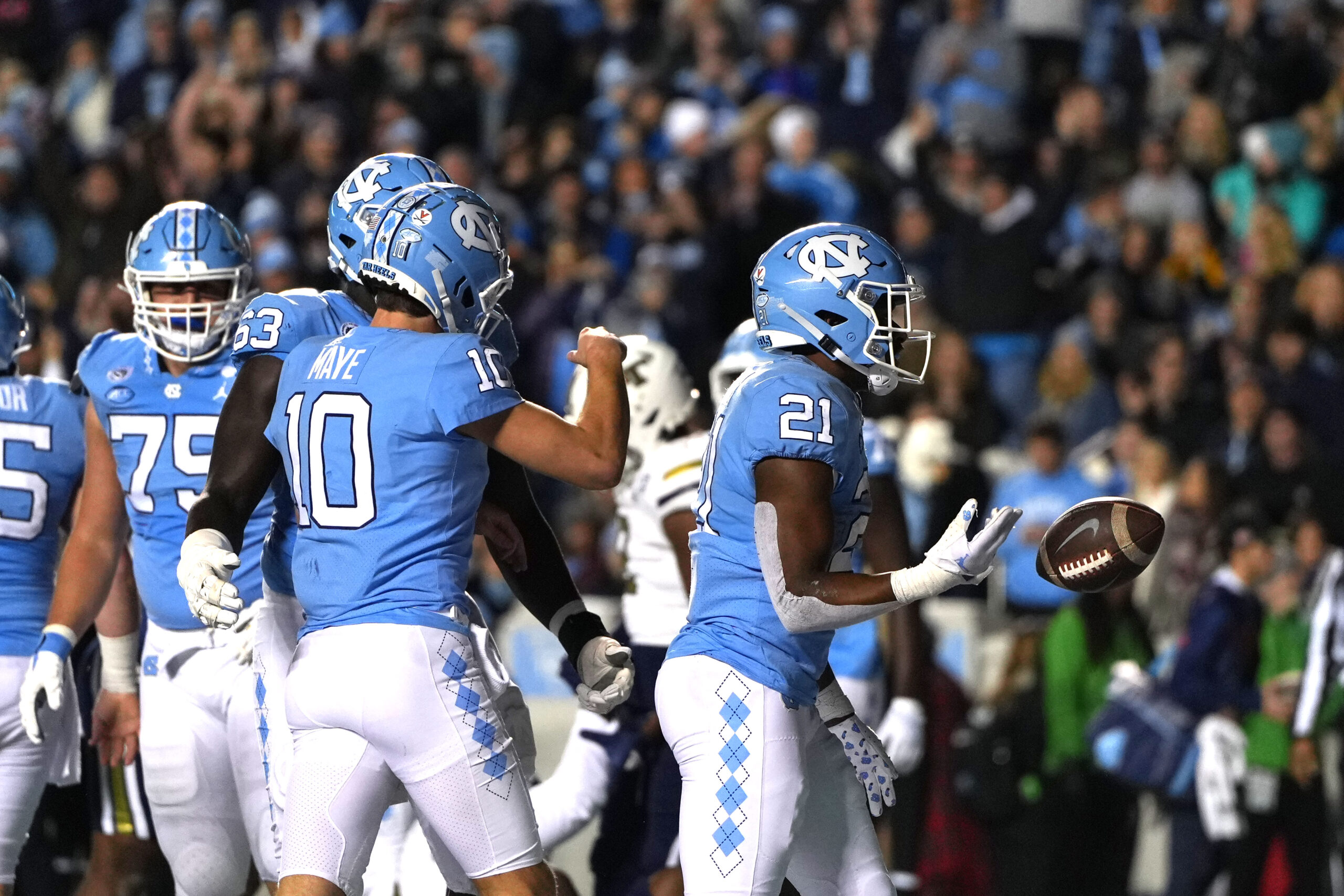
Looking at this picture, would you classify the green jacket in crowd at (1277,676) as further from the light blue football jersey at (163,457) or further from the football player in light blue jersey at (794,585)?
the light blue football jersey at (163,457)

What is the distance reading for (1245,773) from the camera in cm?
802

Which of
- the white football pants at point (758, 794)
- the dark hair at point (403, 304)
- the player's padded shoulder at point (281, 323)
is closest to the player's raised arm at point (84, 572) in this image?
the player's padded shoulder at point (281, 323)

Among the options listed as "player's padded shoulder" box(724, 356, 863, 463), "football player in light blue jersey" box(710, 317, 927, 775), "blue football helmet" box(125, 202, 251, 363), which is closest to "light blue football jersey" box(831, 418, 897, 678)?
"football player in light blue jersey" box(710, 317, 927, 775)

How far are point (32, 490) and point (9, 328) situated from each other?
471mm

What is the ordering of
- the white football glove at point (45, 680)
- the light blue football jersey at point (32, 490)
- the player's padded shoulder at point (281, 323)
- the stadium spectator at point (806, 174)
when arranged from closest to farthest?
the player's padded shoulder at point (281, 323)
the white football glove at point (45, 680)
the light blue football jersey at point (32, 490)
the stadium spectator at point (806, 174)

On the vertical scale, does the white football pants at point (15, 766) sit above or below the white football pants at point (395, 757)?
below

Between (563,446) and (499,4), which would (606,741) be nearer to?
(563,446)

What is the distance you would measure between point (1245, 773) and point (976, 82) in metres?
5.65

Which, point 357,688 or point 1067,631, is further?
point 1067,631

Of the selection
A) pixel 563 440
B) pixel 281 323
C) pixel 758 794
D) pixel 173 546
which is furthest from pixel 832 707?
pixel 173 546

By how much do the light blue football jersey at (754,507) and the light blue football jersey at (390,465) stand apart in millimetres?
536

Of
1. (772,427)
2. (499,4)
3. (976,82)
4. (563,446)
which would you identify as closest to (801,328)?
(772,427)

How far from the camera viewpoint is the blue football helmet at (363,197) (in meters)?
4.57

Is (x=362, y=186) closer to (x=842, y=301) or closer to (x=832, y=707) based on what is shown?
(x=842, y=301)
